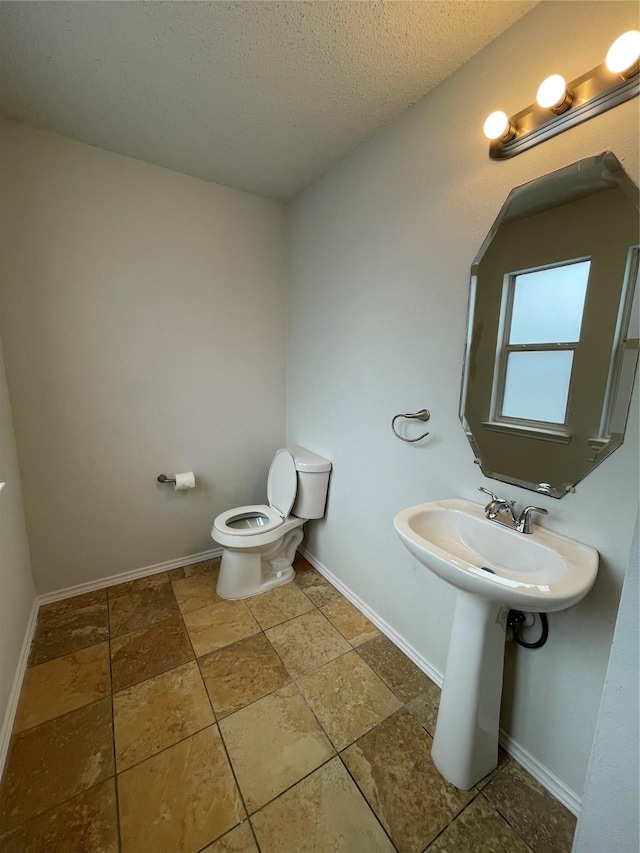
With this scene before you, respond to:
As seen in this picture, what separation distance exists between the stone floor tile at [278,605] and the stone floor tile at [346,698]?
0.37m

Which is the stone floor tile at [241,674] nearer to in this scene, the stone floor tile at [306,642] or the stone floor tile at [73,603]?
the stone floor tile at [306,642]

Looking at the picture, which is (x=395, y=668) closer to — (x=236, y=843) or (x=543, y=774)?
(x=543, y=774)

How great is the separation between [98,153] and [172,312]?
2.61ft

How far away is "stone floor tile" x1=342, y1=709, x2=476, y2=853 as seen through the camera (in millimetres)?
990

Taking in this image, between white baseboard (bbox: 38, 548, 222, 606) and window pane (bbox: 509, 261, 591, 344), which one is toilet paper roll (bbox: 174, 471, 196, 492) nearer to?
white baseboard (bbox: 38, 548, 222, 606)

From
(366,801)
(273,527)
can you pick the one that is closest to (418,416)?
(273,527)

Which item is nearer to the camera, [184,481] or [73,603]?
[73,603]

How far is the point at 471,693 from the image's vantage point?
105 cm

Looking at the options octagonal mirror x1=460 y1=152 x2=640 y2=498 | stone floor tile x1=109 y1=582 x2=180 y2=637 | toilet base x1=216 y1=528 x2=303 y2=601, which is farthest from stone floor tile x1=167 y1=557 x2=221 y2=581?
octagonal mirror x1=460 y1=152 x2=640 y2=498

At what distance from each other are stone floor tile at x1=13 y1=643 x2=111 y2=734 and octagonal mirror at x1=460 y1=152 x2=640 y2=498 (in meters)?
1.79

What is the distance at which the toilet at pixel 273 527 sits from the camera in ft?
6.23

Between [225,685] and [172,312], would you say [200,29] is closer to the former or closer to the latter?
[172,312]

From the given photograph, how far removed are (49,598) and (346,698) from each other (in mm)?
1677

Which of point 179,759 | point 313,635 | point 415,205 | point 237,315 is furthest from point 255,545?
point 415,205
